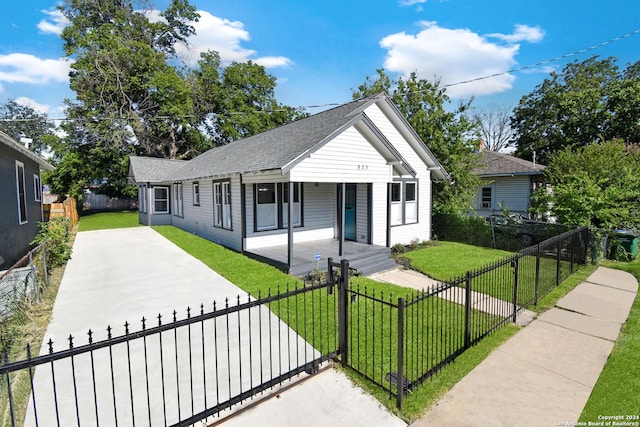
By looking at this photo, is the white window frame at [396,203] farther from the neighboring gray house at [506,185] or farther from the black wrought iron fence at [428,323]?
the neighboring gray house at [506,185]

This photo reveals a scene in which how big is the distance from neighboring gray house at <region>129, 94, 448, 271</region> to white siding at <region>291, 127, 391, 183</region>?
0.03 meters

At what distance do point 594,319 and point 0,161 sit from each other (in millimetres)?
15192

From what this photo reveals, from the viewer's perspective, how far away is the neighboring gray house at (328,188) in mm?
9938

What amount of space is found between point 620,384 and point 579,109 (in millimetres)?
29435

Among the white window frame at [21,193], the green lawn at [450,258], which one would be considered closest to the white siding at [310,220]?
the green lawn at [450,258]

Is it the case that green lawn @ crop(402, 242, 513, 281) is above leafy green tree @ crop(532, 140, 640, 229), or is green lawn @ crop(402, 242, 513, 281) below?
below

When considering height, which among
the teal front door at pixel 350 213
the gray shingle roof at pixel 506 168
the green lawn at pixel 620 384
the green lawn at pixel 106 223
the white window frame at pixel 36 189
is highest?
the gray shingle roof at pixel 506 168

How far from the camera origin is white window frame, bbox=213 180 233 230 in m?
12.6

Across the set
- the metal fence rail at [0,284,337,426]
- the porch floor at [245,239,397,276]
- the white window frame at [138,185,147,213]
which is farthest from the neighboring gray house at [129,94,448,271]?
the white window frame at [138,185,147,213]

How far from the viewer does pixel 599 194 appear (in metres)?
11.5

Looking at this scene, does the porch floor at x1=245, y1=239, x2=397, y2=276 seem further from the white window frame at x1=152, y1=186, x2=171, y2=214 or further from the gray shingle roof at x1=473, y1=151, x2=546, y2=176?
the white window frame at x1=152, y1=186, x2=171, y2=214

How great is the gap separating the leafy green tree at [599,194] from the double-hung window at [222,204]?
495 inches

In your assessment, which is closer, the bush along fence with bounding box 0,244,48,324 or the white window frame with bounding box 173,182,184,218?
the bush along fence with bounding box 0,244,48,324

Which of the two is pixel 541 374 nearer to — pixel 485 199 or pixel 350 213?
pixel 350 213
